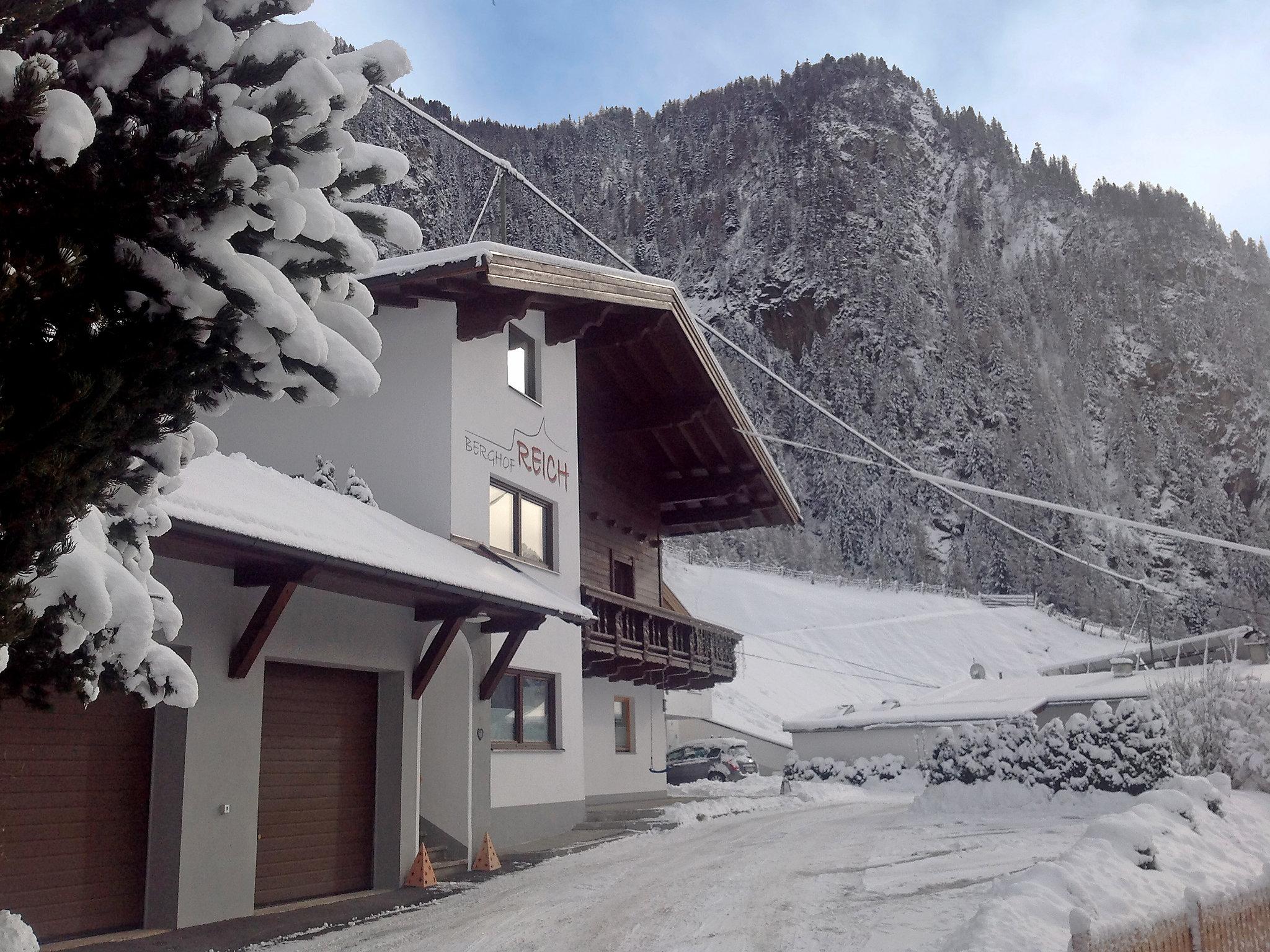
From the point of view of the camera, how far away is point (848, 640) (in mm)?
68250

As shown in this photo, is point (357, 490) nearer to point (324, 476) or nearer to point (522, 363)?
point (324, 476)

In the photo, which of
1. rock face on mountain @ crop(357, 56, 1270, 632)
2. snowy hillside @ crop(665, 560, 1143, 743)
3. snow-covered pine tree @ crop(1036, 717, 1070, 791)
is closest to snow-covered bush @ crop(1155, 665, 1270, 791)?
snow-covered pine tree @ crop(1036, 717, 1070, 791)

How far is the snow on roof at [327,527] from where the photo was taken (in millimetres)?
8617

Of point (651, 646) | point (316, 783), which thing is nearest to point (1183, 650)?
point (651, 646)

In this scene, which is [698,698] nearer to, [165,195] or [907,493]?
[165,195]

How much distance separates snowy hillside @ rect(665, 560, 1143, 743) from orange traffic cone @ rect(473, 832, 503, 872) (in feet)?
127

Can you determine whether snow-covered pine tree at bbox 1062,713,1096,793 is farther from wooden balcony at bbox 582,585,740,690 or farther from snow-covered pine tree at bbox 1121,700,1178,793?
wooden balcony at bbox 582,585,740,690

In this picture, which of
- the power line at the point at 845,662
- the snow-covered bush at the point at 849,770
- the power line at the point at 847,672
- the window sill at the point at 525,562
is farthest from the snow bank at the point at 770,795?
the power line at the point at 845,662

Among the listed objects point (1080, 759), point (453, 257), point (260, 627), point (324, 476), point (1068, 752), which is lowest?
point (1080, 759)

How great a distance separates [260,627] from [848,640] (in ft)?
202

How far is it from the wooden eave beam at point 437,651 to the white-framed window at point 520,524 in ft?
12.0

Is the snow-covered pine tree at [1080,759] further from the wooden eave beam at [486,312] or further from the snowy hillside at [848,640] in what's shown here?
the snowy hillside at [848,640]

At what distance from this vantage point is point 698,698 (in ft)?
144

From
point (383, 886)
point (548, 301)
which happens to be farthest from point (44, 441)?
point (548, 301)
